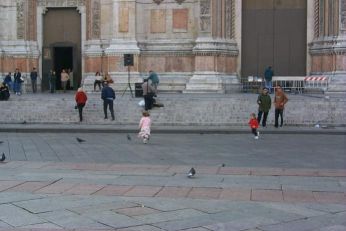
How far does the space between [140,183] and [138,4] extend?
25.3 m

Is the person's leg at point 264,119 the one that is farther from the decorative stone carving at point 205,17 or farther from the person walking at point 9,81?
the person walking at point 9,81

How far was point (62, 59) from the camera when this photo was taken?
37.7 meters

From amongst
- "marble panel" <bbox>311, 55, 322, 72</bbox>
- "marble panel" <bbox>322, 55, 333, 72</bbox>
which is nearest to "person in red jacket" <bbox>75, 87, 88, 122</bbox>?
"marble panel" <bbox>322, 55, 333, 72</bbox>

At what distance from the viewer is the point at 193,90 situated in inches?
1326

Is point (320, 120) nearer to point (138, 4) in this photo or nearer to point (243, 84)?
point (243, 84)

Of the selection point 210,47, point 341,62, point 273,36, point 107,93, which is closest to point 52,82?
point 210,47

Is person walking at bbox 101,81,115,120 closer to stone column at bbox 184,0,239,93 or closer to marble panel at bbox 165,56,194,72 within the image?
stone column at bbox 184,0,239,93

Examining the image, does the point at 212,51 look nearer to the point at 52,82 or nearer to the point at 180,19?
the point at 180,19

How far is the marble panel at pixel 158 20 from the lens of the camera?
3581cm

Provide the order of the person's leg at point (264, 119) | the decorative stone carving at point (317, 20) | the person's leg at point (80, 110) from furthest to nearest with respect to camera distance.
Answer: the decorative stone carving at point (317, 20)
the person's leg at point (80, 110)
the person's leg at point (264, 119)

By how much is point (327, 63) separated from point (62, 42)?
615 inches

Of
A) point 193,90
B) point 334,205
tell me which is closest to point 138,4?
point 193,90

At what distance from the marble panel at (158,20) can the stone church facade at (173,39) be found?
0.06 m

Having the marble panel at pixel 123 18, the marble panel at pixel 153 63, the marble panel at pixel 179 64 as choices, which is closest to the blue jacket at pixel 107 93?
the marble panel at pixel 123 18
